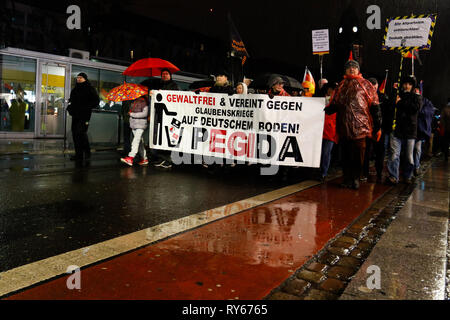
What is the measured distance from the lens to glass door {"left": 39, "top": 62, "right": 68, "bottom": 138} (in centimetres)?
1430

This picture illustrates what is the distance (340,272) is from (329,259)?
29 cm

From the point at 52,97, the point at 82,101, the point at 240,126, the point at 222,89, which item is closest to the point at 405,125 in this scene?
the point at 240,126

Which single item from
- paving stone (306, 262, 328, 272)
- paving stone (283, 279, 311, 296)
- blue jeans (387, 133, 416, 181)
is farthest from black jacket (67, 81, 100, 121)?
paving stone (283, 279, 311, 296)

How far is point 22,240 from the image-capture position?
357 cm

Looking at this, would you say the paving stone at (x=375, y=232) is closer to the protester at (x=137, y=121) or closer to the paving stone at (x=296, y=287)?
the paving stone at (x=296, y=287)

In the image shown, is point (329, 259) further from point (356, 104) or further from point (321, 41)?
point (321, 41)

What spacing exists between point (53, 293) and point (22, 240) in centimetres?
129

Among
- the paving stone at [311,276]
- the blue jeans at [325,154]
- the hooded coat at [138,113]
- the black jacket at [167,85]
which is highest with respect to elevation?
the black jacket at [167,85]

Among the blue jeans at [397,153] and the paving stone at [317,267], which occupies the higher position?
the blue jeans at [397,153]

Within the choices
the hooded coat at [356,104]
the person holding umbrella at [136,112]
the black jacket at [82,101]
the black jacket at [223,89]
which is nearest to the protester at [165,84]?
the person holding umbrella at [136,112]

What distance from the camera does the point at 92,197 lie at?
5402mm

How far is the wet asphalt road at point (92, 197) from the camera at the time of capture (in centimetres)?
365

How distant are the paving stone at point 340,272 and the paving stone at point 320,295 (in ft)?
1.04
